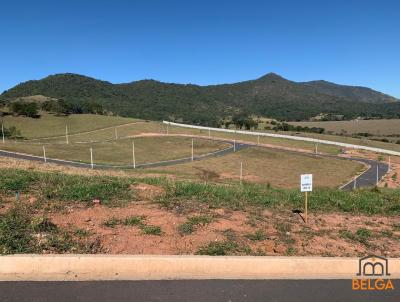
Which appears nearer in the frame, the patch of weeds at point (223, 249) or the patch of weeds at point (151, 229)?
the patch of weeds at point (223, 249)

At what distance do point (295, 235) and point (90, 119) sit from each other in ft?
396

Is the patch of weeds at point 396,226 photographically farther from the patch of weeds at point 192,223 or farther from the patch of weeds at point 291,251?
the patch of weeds at point 192,223

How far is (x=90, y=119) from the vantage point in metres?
123

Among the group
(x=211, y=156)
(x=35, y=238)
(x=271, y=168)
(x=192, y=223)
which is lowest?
(x=271, y=168)

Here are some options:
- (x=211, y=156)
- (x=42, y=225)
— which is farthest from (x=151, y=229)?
(x=211, y=156)

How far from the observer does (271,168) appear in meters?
66.5

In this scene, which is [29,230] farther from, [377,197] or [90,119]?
[90,119]
